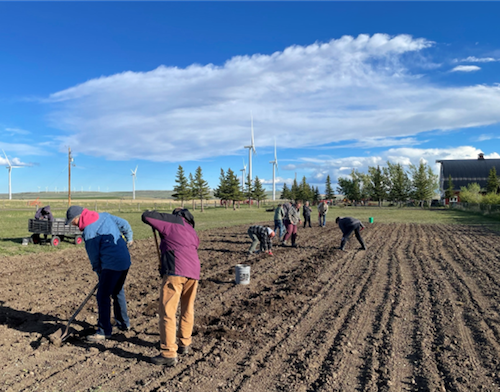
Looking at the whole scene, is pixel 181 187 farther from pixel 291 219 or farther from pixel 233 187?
pixel 291 219

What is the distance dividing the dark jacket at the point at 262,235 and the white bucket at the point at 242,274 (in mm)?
3548

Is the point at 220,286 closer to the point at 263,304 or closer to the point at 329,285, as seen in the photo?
the point at 263,304

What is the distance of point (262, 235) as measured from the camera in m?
12.3

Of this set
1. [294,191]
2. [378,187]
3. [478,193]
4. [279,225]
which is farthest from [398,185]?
[279,225]

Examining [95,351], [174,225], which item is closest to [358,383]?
[174,225]

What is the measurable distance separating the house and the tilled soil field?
75298 mm

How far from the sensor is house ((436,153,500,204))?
251 feet

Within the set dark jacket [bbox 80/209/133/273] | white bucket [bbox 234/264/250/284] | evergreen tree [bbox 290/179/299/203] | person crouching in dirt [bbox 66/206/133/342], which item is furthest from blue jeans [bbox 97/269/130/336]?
evergreen tree [bbox 290/179/299/203]

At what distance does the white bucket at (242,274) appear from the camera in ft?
28.2

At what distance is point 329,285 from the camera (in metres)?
8.76

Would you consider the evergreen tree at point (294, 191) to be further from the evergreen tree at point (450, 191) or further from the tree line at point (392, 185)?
the evergreen tree at point (450, 191)

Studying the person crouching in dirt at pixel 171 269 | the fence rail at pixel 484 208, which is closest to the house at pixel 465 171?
the fence rail at pixel 484 208

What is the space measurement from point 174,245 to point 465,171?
86830 mm

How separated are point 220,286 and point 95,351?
3883 millimetres
